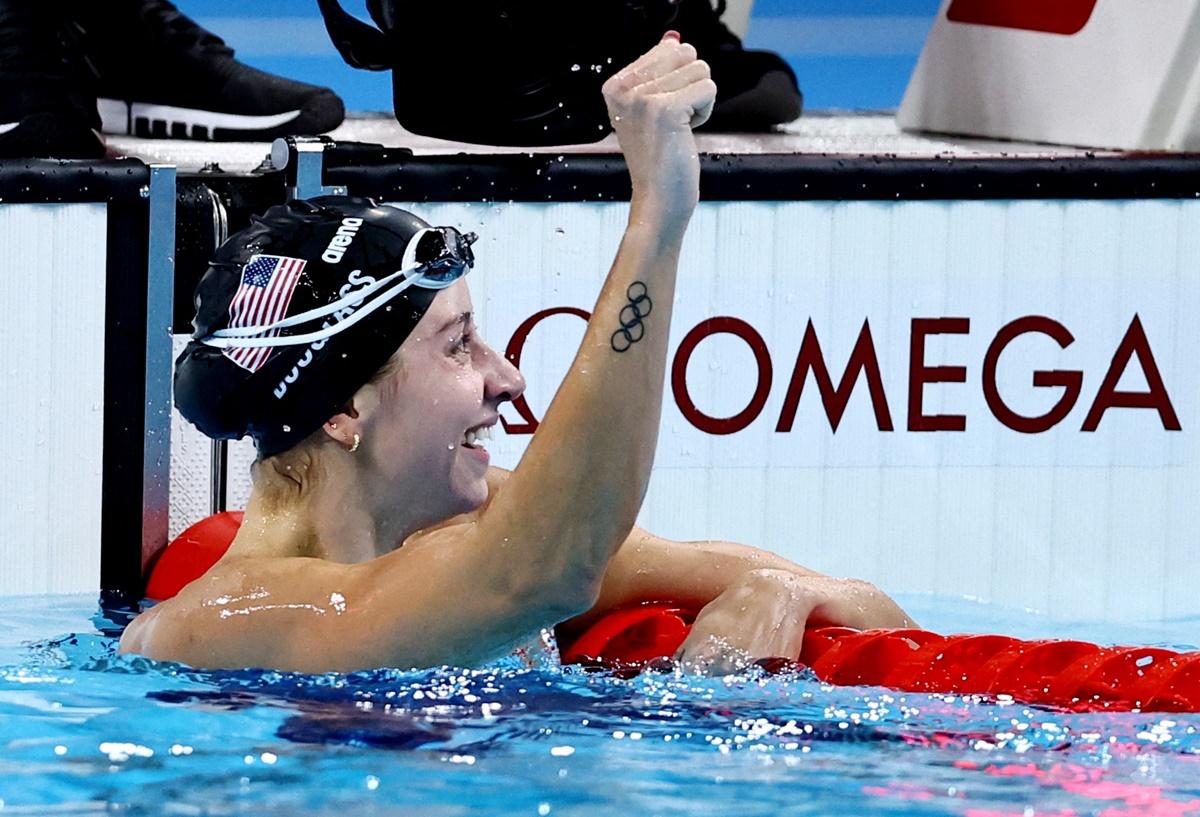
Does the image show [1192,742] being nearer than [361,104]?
Yes

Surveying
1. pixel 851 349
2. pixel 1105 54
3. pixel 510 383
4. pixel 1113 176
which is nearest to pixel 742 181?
pixel 851 349

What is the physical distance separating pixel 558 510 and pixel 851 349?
5.56 ft

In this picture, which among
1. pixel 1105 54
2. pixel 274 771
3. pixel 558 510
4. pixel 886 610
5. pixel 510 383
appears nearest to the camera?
pixel 558 510

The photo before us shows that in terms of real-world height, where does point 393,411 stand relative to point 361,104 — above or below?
below

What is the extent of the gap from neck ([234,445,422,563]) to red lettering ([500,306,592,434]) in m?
1.17

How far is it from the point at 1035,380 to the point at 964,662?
1357 millimetres

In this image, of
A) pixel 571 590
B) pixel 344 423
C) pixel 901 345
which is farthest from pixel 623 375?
pixel 901 345

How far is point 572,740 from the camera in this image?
1933 mm

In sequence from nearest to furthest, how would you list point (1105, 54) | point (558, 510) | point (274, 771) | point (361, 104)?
1. point (558, 510)
2. point (274, 771)
3. point (1105, 54)
4. point (361, 104)

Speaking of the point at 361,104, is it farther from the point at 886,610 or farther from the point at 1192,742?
the point at 1192,742

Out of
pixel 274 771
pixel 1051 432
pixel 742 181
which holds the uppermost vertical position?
pixel 742 181

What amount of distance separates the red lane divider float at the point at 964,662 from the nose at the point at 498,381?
37cm

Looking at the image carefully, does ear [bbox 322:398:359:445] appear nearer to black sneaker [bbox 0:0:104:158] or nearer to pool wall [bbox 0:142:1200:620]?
pool wall [bbox 0:142:1200:620]

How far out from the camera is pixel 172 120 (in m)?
4.00
